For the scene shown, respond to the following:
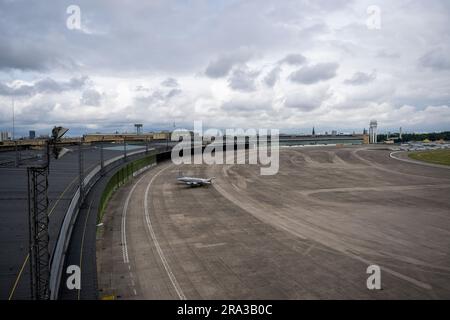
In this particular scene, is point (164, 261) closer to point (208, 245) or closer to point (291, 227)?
point (208, 245)

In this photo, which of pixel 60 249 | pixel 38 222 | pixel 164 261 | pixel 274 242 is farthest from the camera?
pixel 274 242

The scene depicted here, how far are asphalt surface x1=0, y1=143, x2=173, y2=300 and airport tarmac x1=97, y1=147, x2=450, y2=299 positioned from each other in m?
4.74

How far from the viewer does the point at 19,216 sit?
32719 millimetres

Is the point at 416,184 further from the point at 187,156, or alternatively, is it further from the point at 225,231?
the point at 187,156

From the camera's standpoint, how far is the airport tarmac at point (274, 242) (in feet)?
74.3

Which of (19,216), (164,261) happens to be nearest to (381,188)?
(164,261)

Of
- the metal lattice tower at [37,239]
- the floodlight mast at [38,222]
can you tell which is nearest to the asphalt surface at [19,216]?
the metal lattice tower at [37,239]

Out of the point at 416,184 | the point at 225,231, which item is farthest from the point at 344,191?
the point at 225,231

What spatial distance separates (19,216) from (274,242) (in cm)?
2498

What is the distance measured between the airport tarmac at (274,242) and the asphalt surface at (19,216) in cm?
474

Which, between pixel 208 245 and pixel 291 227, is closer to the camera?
pixel 208 245

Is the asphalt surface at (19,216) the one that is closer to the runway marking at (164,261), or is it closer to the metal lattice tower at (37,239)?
the metal lattice tower at (37,239)

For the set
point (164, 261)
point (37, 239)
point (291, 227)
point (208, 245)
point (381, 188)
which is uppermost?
point (37, 239)

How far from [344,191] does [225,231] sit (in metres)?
29.8
